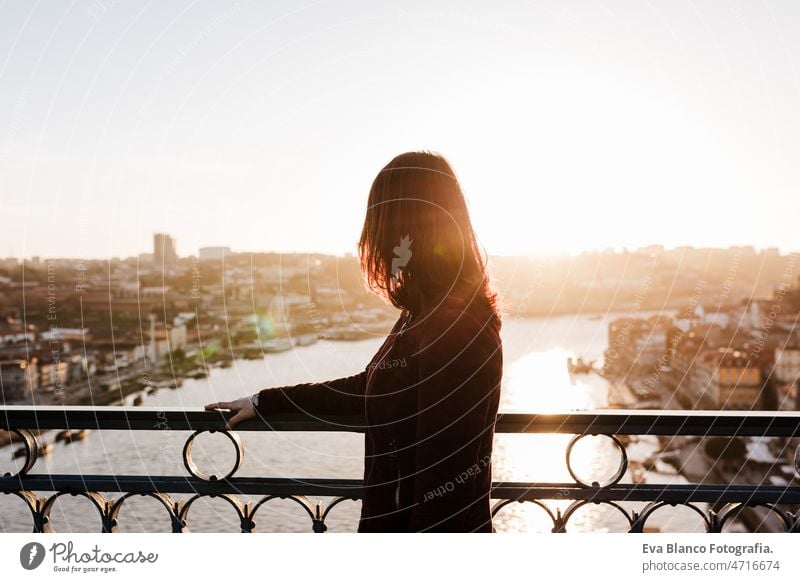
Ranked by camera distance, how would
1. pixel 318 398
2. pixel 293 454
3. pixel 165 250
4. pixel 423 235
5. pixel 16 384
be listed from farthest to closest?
pixel 16 384 → pixel 293 454 → pixel 165 250 → pixel 318 398 → pixel 423 235

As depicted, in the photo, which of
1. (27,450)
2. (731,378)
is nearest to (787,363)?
(731,378)

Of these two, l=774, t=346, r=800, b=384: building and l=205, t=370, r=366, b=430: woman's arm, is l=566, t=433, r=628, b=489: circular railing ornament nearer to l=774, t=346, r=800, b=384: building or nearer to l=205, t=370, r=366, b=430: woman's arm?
l=205, t=370, r=366, b=430: woman's arm

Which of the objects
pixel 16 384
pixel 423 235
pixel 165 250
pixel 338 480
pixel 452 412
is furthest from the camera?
pixel 16 384

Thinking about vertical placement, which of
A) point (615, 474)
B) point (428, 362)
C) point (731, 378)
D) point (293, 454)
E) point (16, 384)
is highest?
point (428, 362)

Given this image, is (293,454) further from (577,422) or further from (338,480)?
(577,422)

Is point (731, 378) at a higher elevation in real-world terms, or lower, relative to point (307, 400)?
lower

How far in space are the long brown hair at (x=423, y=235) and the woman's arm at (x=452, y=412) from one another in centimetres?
9

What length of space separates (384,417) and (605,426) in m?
0.75

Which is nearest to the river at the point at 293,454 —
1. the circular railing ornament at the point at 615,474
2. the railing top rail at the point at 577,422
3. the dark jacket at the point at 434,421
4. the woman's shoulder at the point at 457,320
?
the railing top rail at the point at 577,422

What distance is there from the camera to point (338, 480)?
2016 mm

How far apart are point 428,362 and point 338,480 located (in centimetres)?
75

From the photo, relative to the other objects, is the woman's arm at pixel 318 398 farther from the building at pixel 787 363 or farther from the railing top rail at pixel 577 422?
the building at pixel 787 363

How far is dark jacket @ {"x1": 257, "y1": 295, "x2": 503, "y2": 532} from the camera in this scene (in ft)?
4.66

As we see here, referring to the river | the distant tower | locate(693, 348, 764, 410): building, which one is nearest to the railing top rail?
the distant tower
